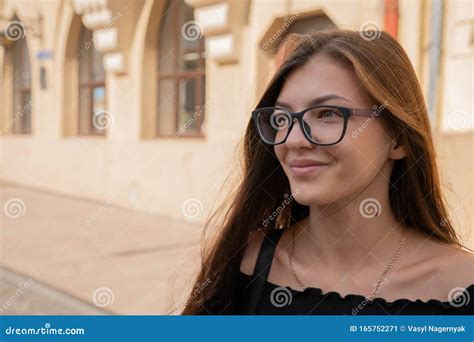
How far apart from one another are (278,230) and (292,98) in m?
0.42

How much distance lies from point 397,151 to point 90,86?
366 inches

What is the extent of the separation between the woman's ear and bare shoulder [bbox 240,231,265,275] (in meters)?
0.44

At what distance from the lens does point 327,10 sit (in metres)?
5.83

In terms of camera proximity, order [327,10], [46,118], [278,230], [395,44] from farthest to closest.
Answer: [46,118] → [327,10] → [278,230] → [395,44]

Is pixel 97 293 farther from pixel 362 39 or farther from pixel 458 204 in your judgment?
pixel 362 39

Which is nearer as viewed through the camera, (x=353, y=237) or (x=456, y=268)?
(x=456, y=268)

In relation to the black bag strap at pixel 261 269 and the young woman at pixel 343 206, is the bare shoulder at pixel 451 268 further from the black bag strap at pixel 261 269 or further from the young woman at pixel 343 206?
the black bag strap at pixel 261 269

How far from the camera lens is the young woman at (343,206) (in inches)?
53.1

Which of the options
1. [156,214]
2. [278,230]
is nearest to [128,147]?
[156,214]

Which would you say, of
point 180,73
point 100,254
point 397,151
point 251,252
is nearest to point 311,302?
point 251,252

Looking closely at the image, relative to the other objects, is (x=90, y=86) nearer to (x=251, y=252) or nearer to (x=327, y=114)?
(x=251, y=252)

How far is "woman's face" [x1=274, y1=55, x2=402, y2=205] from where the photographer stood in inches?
53.0

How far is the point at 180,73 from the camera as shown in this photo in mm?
8234

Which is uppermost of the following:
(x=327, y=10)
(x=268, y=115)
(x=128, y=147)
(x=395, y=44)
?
(x=327, y=10)
